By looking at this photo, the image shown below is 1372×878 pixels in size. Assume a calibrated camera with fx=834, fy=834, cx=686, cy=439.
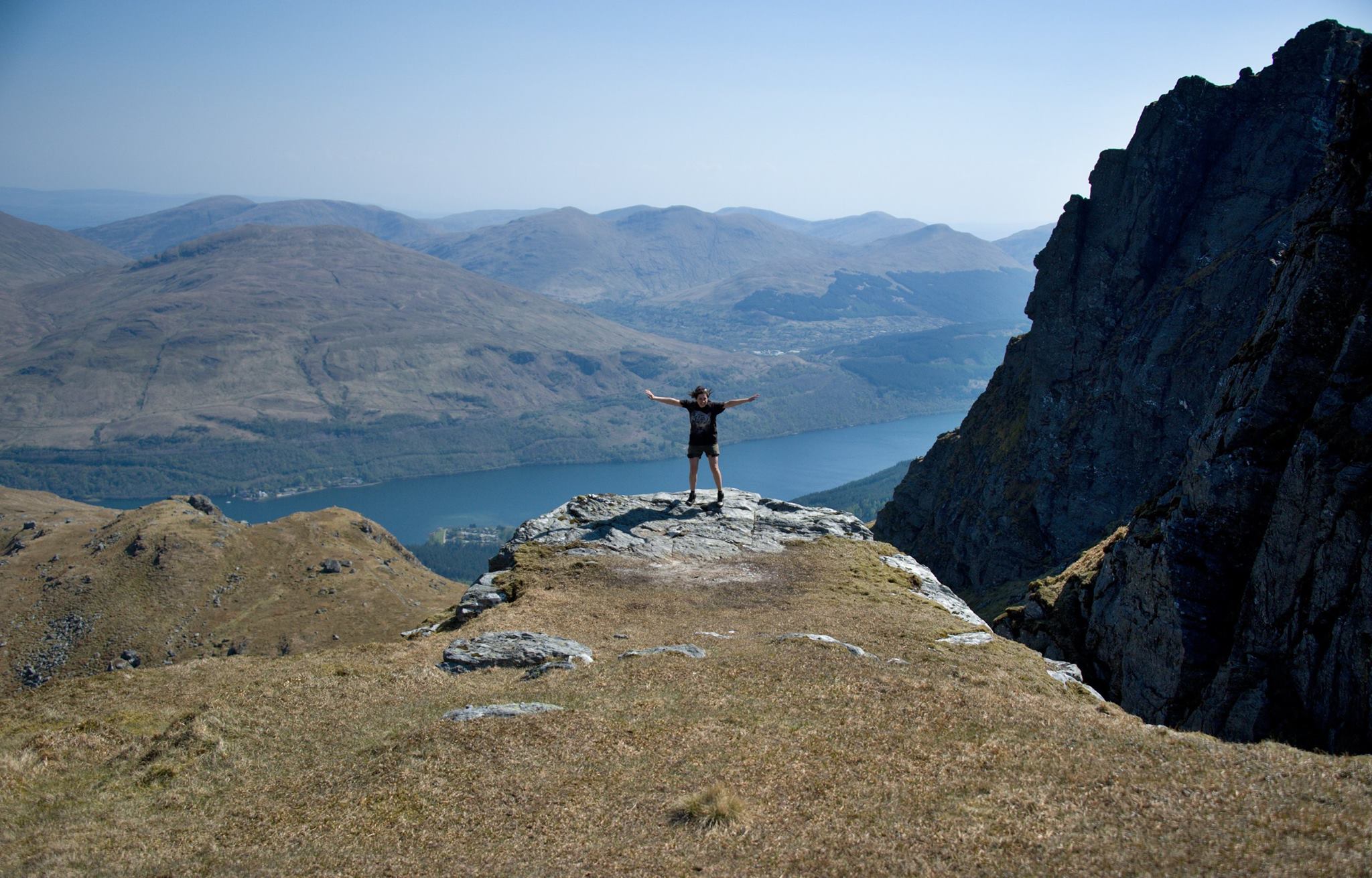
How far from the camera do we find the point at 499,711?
60.1 ft

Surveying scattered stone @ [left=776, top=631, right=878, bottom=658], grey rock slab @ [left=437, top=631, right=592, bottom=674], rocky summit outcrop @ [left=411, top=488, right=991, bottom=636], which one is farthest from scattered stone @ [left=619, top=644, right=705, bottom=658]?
rocky summit outcrop @ [left=411, top=488, right=991, bottom=636]

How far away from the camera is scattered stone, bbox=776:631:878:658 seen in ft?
74.2

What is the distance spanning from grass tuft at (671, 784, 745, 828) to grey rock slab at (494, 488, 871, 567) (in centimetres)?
1968

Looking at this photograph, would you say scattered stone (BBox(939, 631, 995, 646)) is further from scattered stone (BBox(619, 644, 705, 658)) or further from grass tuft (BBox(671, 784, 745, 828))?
grass tuft (BBox(671, 784, 745, 828))

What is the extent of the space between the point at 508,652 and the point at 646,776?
872cm

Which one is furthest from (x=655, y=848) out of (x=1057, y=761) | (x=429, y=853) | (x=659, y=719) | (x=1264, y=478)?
(x=1264, y=478)

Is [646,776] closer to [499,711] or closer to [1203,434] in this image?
[499,711]

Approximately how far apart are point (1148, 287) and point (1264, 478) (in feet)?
A: 211

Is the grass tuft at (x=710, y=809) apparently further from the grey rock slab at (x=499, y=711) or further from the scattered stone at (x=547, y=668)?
the scattered stone at (x=547, y=668)

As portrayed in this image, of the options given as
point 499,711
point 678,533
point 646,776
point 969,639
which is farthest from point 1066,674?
point 499,711

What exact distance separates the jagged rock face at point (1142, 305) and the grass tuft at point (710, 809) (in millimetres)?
67441

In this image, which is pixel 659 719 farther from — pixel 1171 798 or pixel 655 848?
pixel 1171 798

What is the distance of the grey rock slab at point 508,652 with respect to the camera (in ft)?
73.8

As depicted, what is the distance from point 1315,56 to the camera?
7719 centimetres
